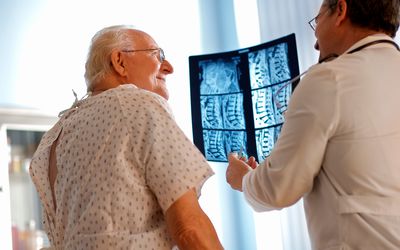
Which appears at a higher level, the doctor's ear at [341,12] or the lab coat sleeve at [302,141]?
the doctor's ear at [341,12]

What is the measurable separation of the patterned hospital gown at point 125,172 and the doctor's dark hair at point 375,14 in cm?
46

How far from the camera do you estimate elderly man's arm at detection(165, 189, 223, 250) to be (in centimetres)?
115

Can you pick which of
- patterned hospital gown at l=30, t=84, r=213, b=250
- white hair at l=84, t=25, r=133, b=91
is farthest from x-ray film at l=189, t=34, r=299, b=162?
patterned hospital gown at l=30, t=84, r=213, b=250

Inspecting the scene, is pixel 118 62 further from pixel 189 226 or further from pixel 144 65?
pixel 189 226

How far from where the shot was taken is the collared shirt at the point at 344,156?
1.22 metres

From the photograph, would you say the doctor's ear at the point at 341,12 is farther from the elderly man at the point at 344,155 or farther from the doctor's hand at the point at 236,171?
the doctor's hand at the point at 236,171

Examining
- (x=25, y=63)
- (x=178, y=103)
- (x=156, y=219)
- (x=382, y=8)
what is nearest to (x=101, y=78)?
(x=156, y=219)

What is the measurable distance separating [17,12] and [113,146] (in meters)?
1.62

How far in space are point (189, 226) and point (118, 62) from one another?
47 cm

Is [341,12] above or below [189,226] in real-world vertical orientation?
above

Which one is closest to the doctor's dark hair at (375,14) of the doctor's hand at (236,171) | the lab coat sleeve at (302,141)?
the lab coat sleeve at (302,141)

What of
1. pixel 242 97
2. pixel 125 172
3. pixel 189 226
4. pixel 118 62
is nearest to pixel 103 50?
pixel 118 62

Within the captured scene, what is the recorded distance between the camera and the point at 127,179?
3.95 feet

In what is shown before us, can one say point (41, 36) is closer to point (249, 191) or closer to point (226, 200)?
point (226, 200)
